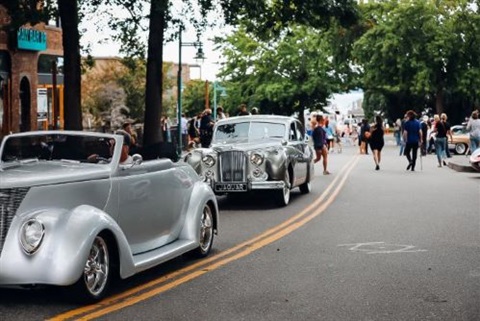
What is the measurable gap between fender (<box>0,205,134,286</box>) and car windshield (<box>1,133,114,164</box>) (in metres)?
1.39

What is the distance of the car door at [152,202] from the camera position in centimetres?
928

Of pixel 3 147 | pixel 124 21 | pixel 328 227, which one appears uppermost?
pixel 124 21

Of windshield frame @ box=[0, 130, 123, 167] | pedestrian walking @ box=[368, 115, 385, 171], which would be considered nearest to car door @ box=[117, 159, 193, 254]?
windshield frame @ box=[0, 130, 123, 167]

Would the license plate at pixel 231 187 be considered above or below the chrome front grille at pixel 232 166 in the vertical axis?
below

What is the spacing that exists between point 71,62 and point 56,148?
45.7 feet

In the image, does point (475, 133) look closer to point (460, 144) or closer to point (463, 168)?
point (463, 168)

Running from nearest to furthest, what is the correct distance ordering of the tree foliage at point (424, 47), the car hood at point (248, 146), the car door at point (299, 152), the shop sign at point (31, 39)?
the car hood at point (248, 146) < the car door at point (299, 152) < the shop sign at point (31, 39) < the tree foliage at point (424, 47)

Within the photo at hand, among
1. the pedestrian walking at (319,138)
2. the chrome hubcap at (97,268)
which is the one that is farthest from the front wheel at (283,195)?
the chrome hubcap at (97,268)

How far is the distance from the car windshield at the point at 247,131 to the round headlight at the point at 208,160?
148cm

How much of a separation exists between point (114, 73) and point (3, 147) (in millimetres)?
56551

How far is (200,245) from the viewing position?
11.0 m

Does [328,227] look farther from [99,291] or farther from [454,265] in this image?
[99,291]

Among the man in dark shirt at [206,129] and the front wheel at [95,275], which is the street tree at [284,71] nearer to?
the man in dark shirt at [206,129]

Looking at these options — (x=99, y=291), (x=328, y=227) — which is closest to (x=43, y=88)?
(x=328, y=227)
